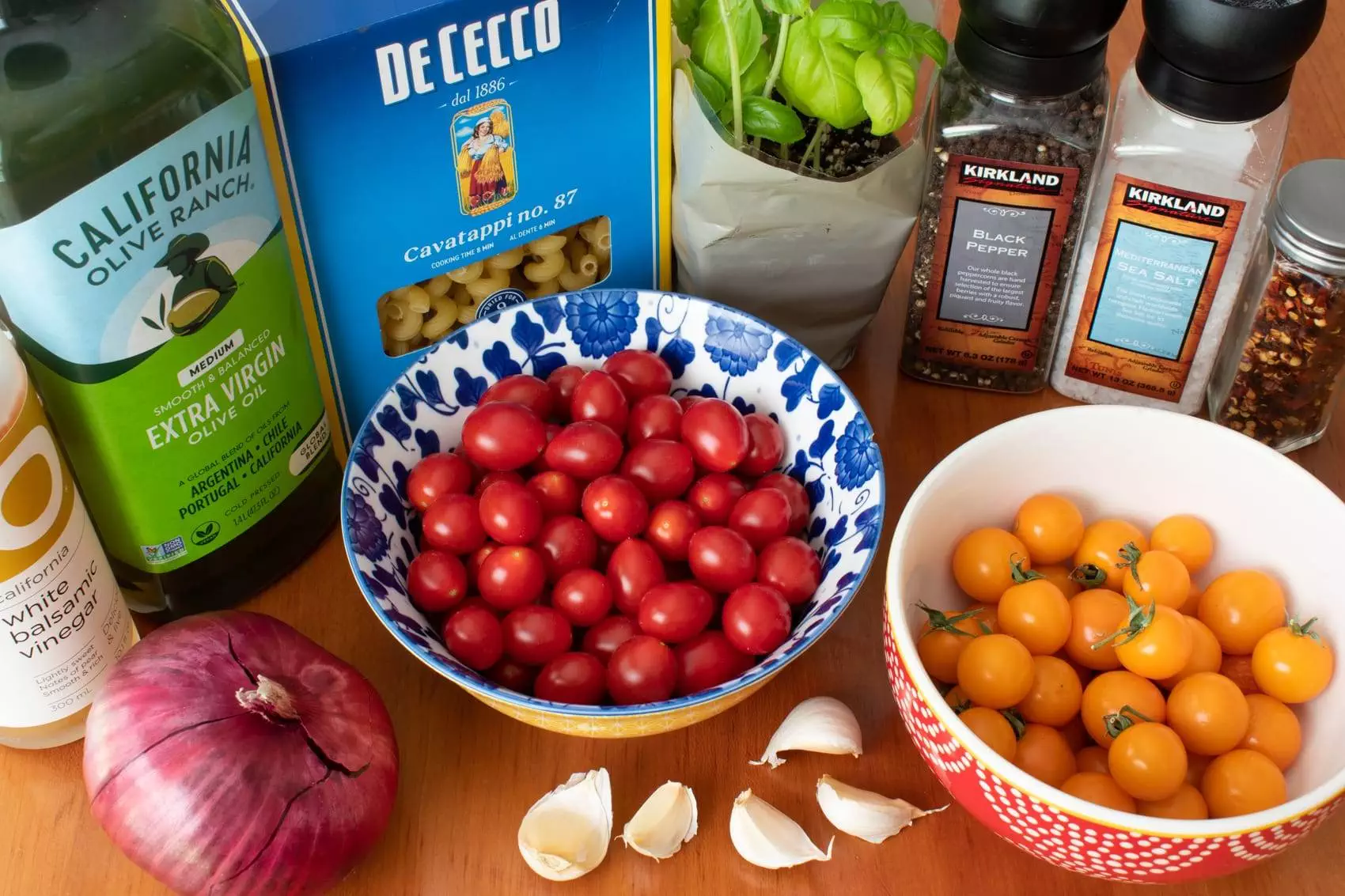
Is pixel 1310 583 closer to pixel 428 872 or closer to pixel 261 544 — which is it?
pixel 428 872

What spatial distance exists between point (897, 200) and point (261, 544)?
0.50 metres

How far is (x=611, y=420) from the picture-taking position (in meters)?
0.88

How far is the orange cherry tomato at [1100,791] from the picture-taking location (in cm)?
72

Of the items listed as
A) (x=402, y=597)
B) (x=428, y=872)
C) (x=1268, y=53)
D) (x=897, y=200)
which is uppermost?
(x=1268, y=53)

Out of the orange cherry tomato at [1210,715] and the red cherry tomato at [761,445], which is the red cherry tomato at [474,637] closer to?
the red cherry tomato at [761,445]

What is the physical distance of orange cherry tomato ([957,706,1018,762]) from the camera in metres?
0.73

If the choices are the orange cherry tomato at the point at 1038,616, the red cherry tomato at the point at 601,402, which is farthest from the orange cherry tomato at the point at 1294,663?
the red cherry tomato at the point at 601,402

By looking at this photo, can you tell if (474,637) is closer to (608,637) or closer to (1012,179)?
(608,637)

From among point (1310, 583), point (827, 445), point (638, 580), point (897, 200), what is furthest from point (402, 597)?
point (1310, 583)

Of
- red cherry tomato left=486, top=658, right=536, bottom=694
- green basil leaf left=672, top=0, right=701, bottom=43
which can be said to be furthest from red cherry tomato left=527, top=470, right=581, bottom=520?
green basil leaf left=672, top=0, right=701, bottom=43

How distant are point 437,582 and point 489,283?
241 millimetres

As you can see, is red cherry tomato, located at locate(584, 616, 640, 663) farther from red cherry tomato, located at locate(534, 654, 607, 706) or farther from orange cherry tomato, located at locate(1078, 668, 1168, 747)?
orange cherry tomato, located at locate(1078, 668, 1168, 747)

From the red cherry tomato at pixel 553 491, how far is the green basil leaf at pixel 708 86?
0.27 m

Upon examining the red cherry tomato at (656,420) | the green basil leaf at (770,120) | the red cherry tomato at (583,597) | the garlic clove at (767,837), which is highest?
the green basil leaf at (770,120)
